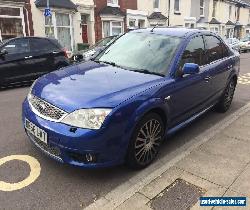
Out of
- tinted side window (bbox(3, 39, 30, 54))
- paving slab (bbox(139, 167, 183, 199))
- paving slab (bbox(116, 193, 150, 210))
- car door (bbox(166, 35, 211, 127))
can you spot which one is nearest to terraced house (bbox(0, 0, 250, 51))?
tinted side window (bbox(3, 39, 30, 54))

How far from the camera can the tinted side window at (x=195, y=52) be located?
15.1ft

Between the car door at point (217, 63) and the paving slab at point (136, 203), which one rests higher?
the car door at point (217, 63)

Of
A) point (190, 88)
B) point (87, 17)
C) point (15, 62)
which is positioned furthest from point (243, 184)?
point (87, 17)

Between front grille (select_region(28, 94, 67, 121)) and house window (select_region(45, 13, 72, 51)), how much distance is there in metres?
14.2

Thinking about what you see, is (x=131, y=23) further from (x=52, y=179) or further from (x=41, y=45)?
(x=52, y=179)

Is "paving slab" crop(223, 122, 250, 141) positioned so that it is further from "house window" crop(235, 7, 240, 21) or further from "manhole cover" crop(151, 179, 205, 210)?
"house window" crop(235, 7, 240, 21)

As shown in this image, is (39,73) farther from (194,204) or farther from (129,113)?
(194,204)

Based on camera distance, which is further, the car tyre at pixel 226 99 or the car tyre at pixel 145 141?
the car tyre at pixel 226 99

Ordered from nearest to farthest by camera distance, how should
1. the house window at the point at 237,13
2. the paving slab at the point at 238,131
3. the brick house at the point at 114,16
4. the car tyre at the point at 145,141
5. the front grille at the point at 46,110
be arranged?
the front grille at the point at 46,110
the car tyre at the point at 145,141
the paving slab at the point at 238,131
the brick house at the point at 114,16
the house window at the point at 237,13

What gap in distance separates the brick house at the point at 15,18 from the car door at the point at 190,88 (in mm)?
13236

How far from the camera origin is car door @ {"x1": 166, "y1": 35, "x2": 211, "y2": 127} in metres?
4.34

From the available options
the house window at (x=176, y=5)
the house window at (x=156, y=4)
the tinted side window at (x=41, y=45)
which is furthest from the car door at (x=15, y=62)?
the house window at (x=176, y=5)

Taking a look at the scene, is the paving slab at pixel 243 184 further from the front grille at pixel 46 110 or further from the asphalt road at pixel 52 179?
the front grille at pixel 46 110

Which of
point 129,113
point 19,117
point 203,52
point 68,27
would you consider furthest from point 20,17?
point 129,113
